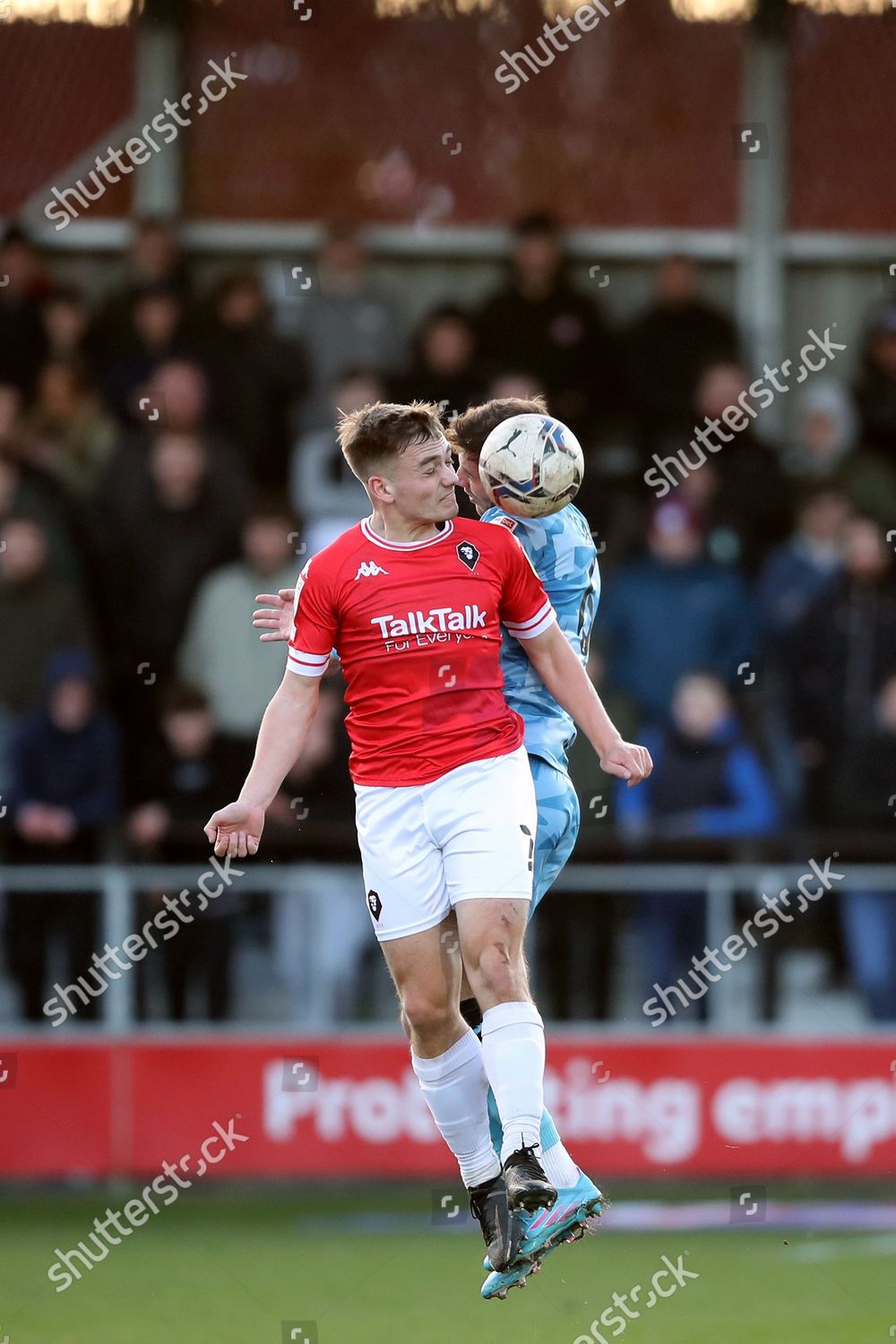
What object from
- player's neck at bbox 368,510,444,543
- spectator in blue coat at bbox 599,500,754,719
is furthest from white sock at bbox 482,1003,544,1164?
spectator in blue coat at bbox 599,500,754,719

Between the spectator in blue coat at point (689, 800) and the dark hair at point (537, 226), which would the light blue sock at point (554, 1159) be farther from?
the dark hair at point (537, 226)

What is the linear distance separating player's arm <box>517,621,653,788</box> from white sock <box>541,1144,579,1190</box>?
3.68 feet

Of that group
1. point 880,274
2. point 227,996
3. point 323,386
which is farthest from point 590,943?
point 880,274

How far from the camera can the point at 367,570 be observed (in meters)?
6.23

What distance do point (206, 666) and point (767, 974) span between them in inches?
131

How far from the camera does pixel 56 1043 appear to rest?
1070 cm

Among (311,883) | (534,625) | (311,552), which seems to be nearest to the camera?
(534,625)

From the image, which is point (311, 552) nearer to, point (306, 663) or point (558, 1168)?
point (306, 663)

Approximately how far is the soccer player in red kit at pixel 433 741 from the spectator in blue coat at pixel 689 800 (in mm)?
4314

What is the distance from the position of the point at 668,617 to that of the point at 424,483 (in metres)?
5.11

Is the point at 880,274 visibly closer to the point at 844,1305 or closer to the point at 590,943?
the point at 590,943

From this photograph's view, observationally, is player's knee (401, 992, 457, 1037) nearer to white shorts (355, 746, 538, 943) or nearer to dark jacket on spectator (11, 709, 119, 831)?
white shorts (355, 746, 538, 943)

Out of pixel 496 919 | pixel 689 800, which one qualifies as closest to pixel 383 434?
pixel 496 919

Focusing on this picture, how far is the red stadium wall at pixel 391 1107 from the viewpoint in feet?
35.3
